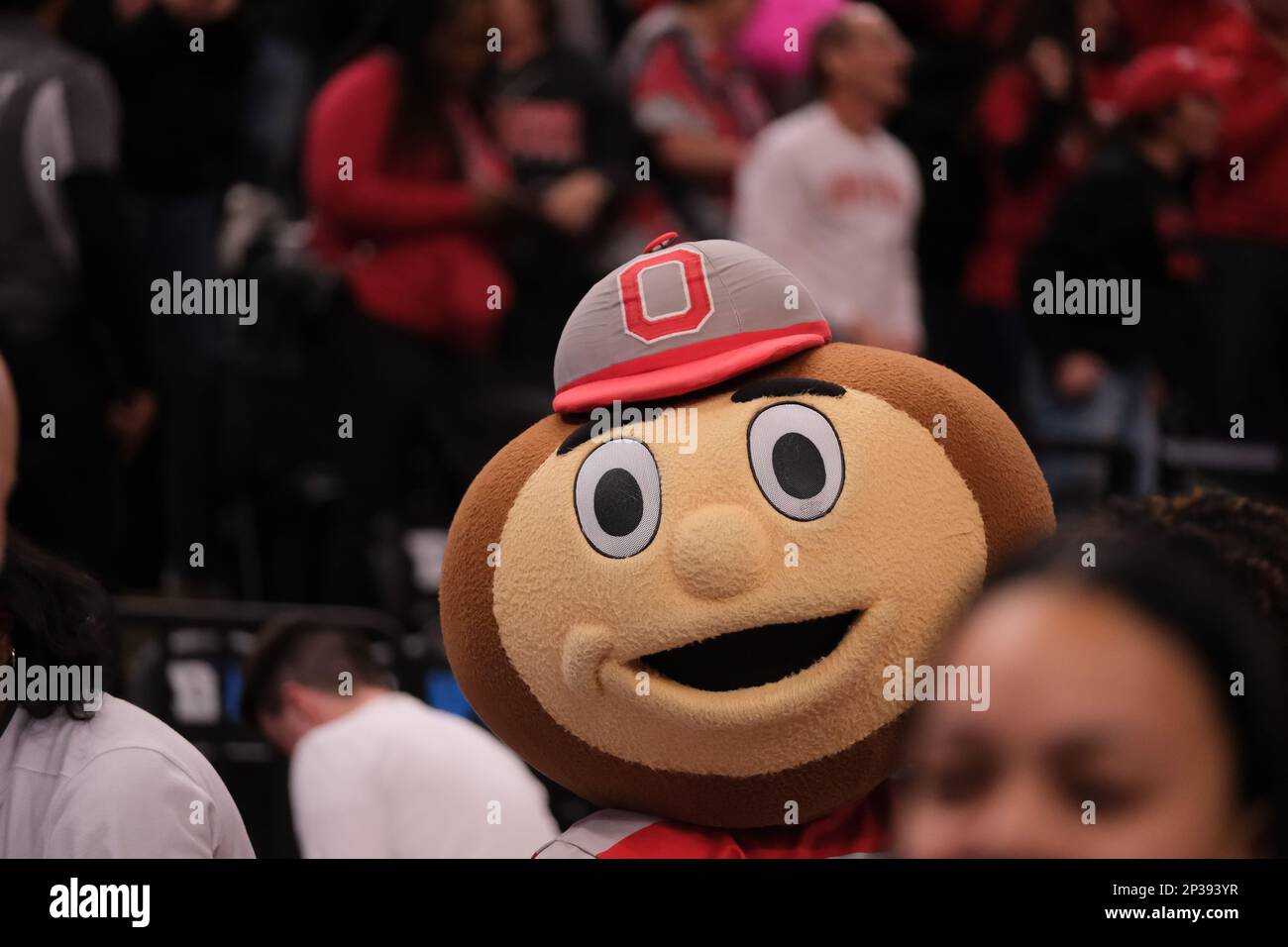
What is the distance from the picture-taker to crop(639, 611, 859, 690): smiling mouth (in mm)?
2205

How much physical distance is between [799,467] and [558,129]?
3.74 m

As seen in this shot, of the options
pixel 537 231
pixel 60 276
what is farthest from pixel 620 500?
pixel 537 231

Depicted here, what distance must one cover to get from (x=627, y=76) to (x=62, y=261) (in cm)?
195

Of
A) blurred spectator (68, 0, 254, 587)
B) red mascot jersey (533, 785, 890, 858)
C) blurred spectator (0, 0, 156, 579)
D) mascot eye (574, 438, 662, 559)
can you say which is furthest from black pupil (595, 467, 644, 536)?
blurred spectator (68, 0, 254, 587)

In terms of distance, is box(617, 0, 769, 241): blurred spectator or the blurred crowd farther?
box(617, 0, 769, 241): blurred spectator

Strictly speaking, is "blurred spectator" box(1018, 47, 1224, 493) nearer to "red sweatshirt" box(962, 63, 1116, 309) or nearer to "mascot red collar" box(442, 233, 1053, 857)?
"red sweatshirt" box(962, 63, 1116, 309)

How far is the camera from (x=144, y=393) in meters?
4.75

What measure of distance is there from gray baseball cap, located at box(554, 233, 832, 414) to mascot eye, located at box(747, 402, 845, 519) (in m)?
0.11

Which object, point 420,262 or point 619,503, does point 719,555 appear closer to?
point 619,503

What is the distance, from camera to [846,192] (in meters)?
5.68

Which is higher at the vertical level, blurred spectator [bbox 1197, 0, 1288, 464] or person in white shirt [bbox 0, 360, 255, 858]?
blurred spectator [bbox 1197, 0, 1288, 464]

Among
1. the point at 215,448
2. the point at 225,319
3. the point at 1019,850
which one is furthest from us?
the point at 225,319
